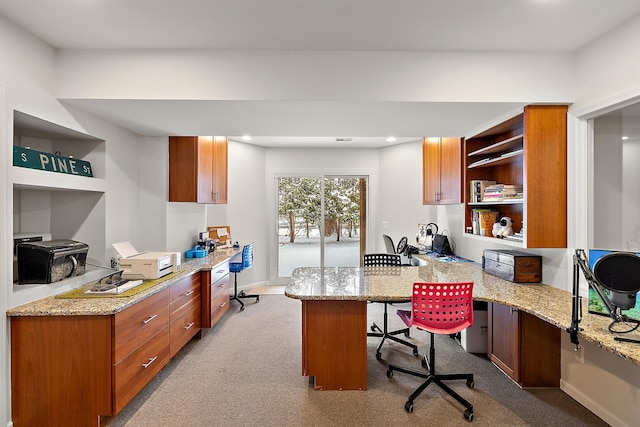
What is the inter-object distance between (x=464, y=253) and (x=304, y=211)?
9.43 feet

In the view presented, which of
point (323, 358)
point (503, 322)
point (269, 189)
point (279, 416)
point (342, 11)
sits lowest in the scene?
point (279, 416)

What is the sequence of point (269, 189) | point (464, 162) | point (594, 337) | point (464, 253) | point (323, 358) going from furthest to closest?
point (269, 189)
point (464, 253)
point (464, 162)
point (323, 358)
point (594, 337)

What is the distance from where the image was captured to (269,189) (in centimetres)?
570

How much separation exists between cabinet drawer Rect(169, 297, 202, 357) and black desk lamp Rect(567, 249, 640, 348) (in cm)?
297

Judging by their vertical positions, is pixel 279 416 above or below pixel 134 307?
below

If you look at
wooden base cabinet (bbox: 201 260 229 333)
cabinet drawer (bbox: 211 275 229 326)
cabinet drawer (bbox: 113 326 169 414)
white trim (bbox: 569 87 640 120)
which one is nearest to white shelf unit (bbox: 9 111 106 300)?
cabinet drawer (bbox: 113 326 169 414)

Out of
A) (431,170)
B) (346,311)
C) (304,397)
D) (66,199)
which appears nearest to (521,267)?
(346,311)

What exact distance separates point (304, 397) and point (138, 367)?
49.6 inches

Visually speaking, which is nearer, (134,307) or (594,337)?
(594,337)

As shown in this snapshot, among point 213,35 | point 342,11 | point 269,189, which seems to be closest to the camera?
point 342,11

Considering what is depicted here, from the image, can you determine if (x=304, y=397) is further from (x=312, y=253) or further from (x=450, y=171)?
(x=312, y=253)

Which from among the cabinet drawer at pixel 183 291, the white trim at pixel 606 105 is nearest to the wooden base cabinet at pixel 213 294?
the cabinet drawer at pixel 183 291

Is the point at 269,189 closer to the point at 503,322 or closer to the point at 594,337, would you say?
the point at 503,322

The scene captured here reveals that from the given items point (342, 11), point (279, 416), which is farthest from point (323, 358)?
point (342, 11)
